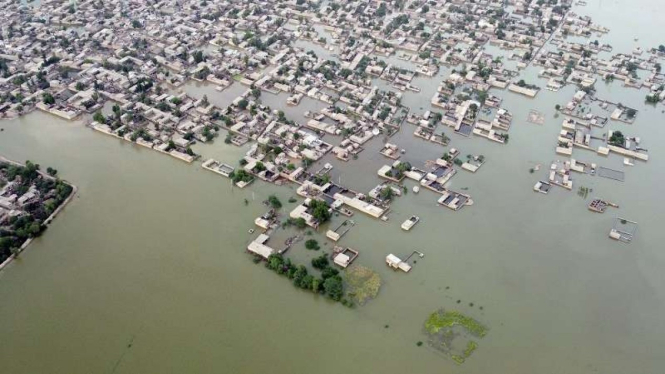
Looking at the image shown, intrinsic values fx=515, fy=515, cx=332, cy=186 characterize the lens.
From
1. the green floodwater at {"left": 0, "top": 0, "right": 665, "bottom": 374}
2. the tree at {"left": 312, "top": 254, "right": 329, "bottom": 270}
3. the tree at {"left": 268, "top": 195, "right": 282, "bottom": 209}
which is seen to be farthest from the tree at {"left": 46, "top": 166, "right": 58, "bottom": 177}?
the tree at {"left": 312, "top": 254, "right": 329, "bottom": 270}

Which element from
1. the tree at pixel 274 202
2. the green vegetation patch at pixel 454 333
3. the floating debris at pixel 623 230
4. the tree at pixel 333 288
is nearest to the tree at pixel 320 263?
the tree at pixel 333 288

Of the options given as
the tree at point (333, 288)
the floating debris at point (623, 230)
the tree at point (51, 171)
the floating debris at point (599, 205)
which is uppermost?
the floating debris at point (599, 205)

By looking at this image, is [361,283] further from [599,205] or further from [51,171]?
[51,171]

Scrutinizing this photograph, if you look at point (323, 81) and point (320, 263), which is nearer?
point (320, 263)

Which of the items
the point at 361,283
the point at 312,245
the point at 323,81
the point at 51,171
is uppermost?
the point at 323,81

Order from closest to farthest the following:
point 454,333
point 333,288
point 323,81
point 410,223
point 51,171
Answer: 1. point 454,333
2. point 333,288
3. point 410,223
4. point 51,171
5. point 323,81

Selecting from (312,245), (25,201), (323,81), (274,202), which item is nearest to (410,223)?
(312,245)

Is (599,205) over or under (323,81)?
under

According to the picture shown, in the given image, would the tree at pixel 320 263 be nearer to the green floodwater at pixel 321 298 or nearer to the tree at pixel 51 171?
the green floodwater at pixel 321 298
